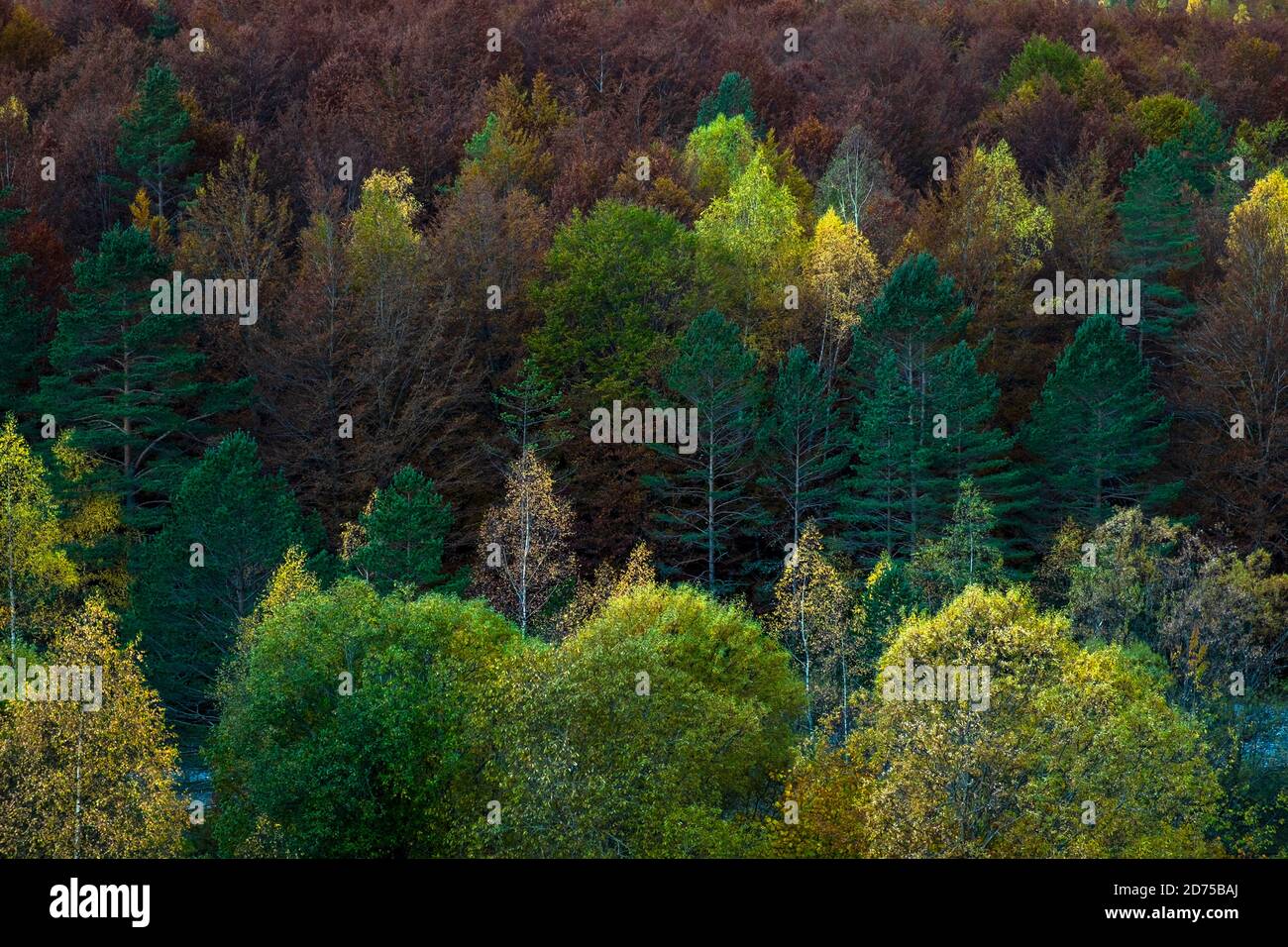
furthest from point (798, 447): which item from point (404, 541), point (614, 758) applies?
point (614, 758)

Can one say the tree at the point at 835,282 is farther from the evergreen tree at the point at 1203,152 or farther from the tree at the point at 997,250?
the evergreen tree at the point at 1203,152

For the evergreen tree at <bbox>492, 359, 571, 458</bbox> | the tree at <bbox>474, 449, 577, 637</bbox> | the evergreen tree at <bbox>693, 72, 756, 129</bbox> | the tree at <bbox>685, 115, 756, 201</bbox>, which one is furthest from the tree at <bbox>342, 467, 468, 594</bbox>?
the evergreen tree at <bbox>693, 72, 756, 129</bbox>

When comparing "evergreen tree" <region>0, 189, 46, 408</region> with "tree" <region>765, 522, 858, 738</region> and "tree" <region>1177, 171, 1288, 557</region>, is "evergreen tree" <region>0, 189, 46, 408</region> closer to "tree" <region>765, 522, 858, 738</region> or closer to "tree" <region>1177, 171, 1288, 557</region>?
"tree" <region>765, 522, 858, 738</region>

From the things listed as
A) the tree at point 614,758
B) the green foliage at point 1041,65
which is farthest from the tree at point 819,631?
the green foliage at point 1041,65

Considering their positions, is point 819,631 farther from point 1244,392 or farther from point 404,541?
point 1244,392

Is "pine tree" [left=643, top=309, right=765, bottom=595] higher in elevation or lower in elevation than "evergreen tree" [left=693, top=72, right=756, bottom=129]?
lower

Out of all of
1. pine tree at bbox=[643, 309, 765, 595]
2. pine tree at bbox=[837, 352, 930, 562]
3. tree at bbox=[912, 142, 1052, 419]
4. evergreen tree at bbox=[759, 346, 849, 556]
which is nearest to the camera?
pine tree at bbox=[643, 309, 765, 595]
